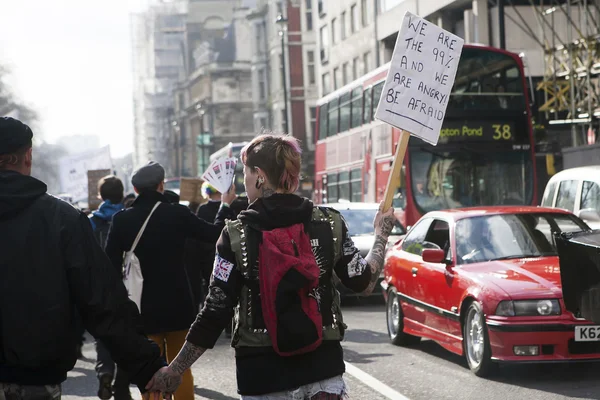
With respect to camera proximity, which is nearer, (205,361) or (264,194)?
(264,194)

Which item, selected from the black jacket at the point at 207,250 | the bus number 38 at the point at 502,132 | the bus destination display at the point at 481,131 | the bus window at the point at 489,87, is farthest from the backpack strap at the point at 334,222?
the bus number 38 at the point at 502,132

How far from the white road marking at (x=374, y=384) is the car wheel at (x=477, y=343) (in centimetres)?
81

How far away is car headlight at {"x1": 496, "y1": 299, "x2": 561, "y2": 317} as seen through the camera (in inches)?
370

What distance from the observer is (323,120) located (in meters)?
30.7

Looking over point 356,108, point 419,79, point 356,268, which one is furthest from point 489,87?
point 356,268

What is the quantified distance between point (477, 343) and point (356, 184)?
1680 cm

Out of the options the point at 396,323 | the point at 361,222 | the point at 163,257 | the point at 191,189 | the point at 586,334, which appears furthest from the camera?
the point at 361,222

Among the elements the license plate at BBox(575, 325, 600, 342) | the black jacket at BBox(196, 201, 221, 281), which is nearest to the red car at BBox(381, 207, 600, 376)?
the license plate at BBox(575, 325, 600, 342)

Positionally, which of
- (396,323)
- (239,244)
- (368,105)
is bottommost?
(396,323)

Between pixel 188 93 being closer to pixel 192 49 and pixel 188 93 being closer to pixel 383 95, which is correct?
pixel 192 49

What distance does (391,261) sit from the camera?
12852 mm

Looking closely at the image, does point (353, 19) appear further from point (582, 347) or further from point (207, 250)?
point (582, 347)

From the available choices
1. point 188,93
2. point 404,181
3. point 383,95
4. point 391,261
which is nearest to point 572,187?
point 391,261

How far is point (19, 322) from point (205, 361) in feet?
26.2
